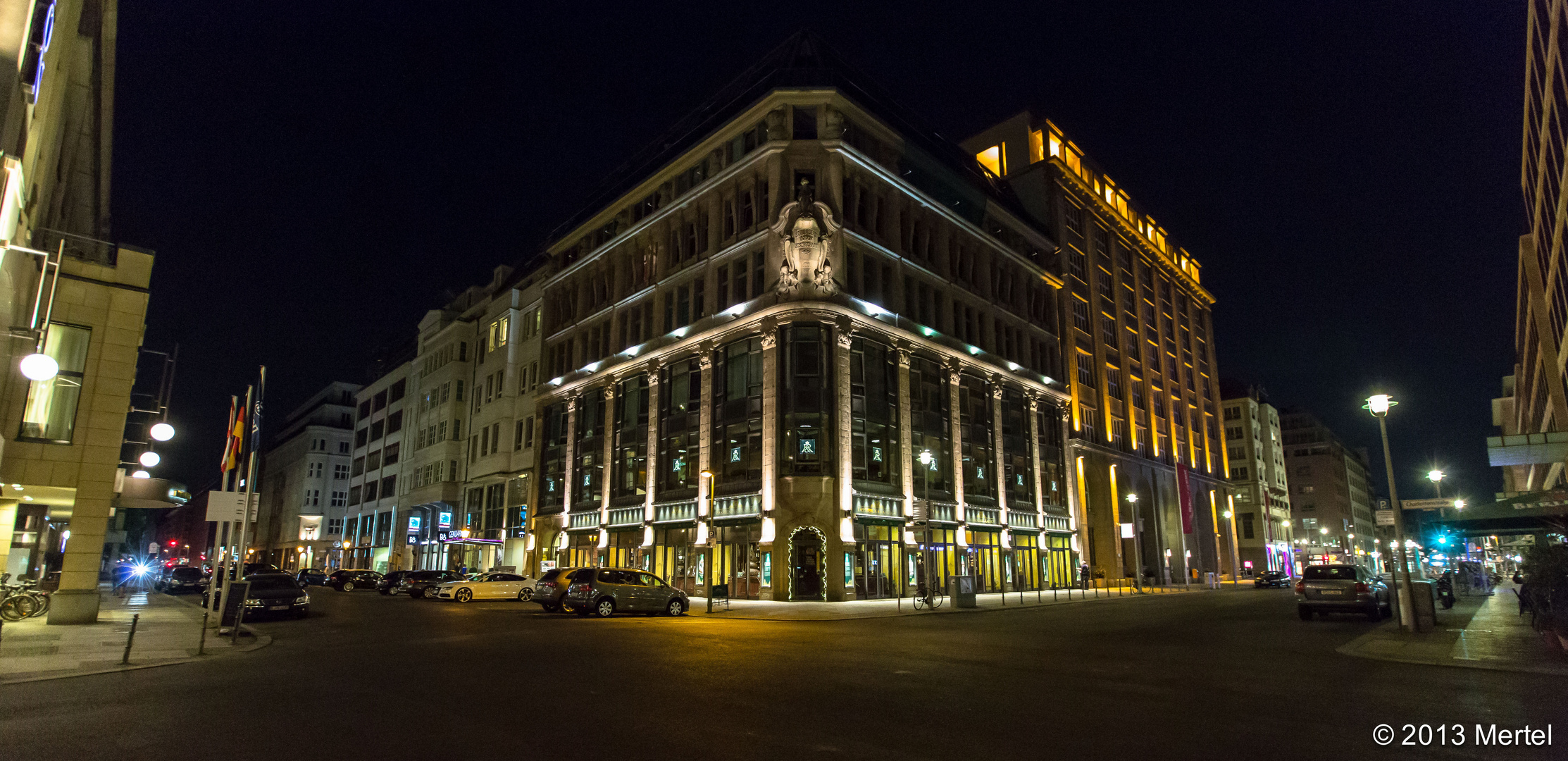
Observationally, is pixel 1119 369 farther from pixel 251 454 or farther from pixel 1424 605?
pixel 251 454

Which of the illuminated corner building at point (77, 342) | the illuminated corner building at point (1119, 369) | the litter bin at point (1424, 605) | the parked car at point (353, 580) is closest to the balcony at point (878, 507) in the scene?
the illuminated corner building at point (1119, 369)

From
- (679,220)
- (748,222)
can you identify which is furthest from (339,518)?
(748,222)

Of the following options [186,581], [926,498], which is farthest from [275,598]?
[926,498]

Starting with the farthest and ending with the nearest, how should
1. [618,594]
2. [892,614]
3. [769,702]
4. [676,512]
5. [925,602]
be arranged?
[676,512] → [925,602] → [892,614] → [618,594] → [769,702]

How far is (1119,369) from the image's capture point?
67.8 m

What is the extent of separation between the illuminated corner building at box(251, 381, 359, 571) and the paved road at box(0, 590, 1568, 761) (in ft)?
303

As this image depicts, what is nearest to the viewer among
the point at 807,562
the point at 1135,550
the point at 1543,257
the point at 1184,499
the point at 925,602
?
the point at 925,602

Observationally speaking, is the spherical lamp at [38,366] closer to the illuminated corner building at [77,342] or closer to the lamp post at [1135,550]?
the illuminated corner building at [77,342]

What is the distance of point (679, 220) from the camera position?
4891cm

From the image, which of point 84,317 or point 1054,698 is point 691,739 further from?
point 84,317

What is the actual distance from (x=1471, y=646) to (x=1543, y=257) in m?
37.9

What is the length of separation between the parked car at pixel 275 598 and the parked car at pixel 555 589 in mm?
7758

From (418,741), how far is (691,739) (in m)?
2.64

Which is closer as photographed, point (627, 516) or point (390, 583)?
point (390, 583)
